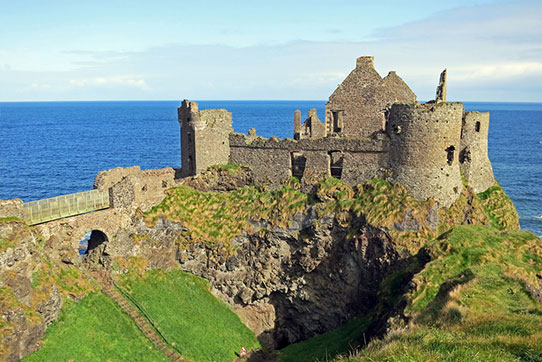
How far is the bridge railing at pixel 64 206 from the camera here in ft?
115

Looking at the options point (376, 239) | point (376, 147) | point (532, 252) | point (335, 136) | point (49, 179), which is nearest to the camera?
point (532, 252)

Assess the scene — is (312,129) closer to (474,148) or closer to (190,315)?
(474,148)

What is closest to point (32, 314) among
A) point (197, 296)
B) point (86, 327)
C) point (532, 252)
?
point (86, 327)

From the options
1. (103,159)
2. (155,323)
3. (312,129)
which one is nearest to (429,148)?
(312,129)

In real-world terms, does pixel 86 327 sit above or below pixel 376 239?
below

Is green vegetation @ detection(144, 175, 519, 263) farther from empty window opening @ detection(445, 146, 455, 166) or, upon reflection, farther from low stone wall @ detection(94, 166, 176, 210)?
empty window opening @ detection(445, 146, 455, 166)

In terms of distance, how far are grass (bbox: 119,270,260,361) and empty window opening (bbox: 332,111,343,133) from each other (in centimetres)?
1945

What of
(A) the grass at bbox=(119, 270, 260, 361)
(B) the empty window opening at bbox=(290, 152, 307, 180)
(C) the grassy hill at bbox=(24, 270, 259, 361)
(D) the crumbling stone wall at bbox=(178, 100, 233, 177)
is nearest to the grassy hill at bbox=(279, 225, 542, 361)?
(A) the grass at bbox=(119, 270, 260, 361)

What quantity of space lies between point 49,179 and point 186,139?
175ft

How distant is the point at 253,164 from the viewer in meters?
47.0

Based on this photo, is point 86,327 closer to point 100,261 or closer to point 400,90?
point 100,261

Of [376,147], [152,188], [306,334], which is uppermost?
[376,147]

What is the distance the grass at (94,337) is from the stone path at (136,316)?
0.39m

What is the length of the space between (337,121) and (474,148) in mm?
12985
